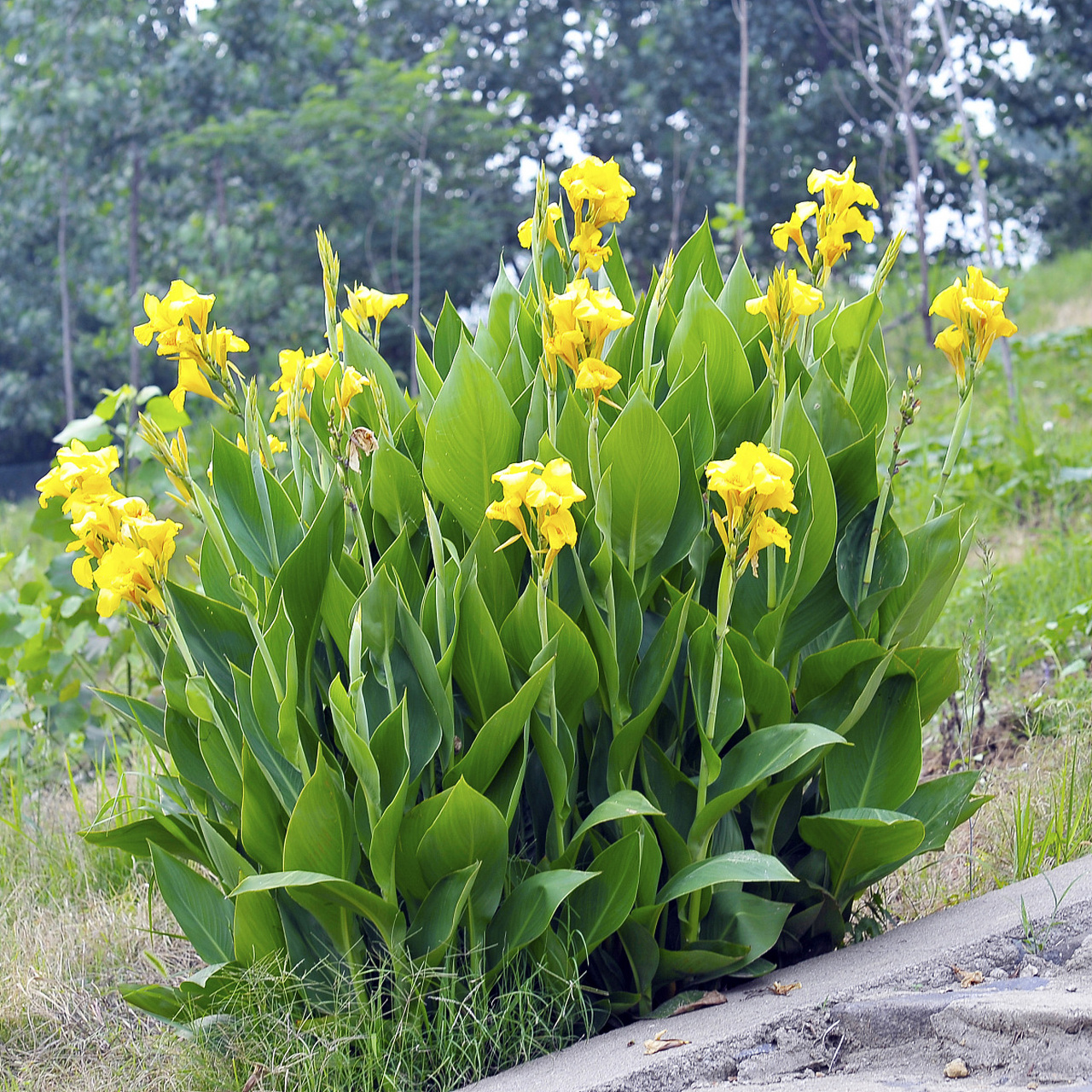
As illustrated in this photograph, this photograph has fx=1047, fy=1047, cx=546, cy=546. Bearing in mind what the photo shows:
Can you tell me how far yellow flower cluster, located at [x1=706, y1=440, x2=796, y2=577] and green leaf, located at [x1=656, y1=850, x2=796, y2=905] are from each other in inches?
15.5

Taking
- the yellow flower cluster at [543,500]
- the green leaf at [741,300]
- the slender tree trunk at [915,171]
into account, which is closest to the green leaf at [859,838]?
the yellow flower cluster at [543,500]

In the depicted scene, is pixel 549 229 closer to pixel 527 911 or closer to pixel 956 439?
pixel 956 439

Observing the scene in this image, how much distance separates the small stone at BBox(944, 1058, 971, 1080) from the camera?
126 centimetres

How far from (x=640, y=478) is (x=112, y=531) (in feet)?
2.40

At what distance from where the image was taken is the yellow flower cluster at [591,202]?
1501mm

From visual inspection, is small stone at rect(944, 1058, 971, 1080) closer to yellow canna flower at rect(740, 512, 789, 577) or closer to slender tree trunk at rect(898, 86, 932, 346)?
yellow canna flower at rect(740, 512, 789, 577)

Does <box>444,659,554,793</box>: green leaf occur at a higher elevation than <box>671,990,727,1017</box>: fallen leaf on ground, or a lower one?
higher

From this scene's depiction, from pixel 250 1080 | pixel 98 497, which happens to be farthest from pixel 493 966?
pixel 98 497

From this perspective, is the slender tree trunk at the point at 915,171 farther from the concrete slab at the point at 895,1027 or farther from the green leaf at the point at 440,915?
the green leaf at the point at 440,915

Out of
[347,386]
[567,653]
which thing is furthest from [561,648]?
[347,386]

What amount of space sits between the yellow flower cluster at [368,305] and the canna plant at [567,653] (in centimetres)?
1

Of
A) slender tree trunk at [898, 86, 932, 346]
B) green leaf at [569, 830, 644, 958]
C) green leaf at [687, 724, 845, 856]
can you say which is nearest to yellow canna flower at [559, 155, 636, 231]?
green leaf at [687, 724, 845, 856]

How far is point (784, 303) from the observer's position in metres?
1.41

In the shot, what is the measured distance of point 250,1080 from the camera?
57.7 inches
